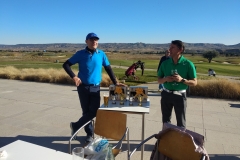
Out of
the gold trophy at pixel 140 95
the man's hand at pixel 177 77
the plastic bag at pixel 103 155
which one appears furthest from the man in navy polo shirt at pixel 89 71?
the plastic bag at pixel 103 155

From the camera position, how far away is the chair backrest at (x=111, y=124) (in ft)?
9.06

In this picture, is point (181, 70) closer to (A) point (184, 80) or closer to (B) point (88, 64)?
(A) point (184, 80)

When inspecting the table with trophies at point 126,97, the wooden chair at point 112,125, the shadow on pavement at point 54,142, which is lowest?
the shadow on pavement at point 54,142

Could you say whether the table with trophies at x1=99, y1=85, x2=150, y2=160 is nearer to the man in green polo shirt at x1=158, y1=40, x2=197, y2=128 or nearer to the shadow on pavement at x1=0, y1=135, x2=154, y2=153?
the man in green polo shirt at x1=158, y1=40, x2=197, y2=128

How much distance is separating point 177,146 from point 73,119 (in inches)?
149

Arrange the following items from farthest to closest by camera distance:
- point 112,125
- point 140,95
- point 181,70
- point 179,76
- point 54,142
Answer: point 54,142, point 140,95, point 181,70, point 179,76, point 112,125

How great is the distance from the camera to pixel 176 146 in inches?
84.7

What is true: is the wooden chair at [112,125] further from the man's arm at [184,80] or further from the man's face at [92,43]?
the man's face at [92,43]

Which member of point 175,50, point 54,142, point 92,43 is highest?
point 92,43

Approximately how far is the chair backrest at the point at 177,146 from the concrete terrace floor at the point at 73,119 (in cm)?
137

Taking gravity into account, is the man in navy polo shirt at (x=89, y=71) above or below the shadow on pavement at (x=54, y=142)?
above

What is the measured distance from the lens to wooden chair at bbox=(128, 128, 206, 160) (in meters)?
2.03

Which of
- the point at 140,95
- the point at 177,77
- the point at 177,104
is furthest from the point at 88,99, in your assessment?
the point at 177,77

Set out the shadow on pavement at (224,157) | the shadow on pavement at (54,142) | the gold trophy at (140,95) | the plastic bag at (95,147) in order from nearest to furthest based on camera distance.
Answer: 1. the plastic bag at (95,147)
2. the gold trophy at (140,95)
3. the shadow on pavement at (224,157)
4. the shadow on pavement at (54,142)
